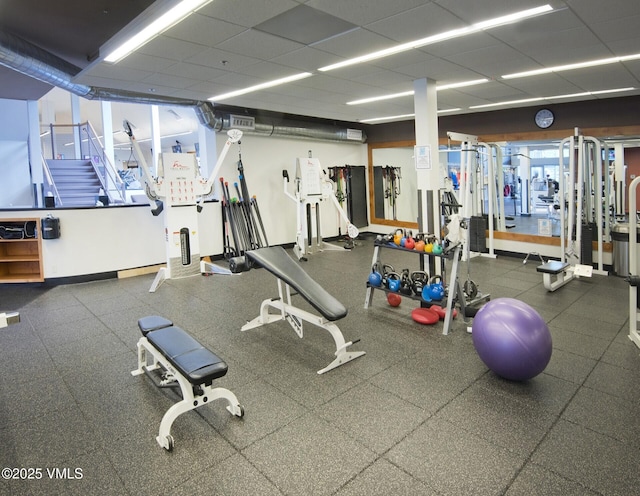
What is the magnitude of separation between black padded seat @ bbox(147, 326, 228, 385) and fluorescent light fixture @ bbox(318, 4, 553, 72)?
3.07 metres

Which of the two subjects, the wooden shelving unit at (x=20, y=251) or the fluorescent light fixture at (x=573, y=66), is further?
the wooden shelving unit at (x=20, y=251)

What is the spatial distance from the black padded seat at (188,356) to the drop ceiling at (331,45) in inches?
88.0

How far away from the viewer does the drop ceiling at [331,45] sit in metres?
A: 3.03

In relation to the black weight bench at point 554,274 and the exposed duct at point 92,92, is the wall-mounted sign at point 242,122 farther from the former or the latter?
the black weight bench at point 554,274

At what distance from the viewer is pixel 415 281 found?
4082mm

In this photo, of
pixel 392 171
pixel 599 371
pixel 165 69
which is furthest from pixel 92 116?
pixel 599 371

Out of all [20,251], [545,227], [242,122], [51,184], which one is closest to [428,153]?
[545,227]

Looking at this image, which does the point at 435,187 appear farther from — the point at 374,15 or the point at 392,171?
the point at 392,171

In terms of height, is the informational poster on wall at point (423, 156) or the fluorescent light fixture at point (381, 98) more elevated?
the fluorescent light fixture at point (381, 98)

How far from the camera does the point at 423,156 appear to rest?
4.82 metres

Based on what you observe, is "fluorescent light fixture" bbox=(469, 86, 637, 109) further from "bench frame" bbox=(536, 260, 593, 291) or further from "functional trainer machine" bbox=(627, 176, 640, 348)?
"functional trainer machine" bbox=(627, 176, 640, 348)

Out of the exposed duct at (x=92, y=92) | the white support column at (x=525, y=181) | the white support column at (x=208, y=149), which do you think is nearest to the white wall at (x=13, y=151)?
the white support column at (x=208, y=149)

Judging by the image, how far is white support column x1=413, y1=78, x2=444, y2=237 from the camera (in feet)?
15.8

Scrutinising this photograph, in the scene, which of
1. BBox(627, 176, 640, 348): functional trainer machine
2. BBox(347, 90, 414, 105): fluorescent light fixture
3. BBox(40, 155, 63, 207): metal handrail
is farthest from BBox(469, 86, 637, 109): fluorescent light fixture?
BBox(40, 155, 63, 207): metal handrail
